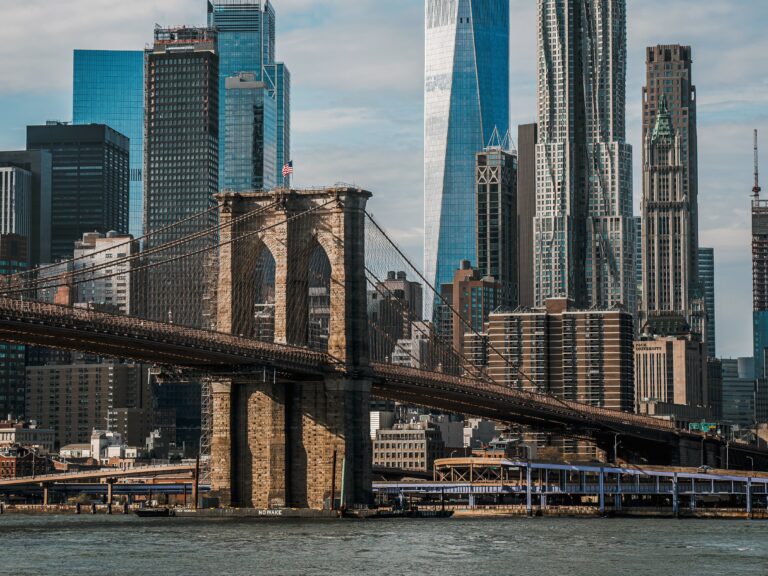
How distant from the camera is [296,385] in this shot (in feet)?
350

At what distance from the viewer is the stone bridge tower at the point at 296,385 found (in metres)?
106

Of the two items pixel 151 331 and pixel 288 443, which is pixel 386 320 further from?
pixel 151 331

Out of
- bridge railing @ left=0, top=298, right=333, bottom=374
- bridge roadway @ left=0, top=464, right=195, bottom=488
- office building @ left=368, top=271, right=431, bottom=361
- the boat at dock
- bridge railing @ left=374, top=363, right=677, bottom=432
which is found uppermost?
office building @ left=368, top=271, right=431, bottom=361

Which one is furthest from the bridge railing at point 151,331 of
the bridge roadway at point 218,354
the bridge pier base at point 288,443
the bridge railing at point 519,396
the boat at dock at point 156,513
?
the boat at dock at point 156,513

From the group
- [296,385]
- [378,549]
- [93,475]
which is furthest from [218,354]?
[93,475]

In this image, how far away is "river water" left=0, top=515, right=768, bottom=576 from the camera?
72.6 metres

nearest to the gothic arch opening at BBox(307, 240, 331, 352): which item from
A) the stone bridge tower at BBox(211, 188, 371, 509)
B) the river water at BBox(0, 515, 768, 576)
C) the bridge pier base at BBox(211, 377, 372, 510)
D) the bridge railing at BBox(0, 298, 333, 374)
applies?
the stone bridge tower at BBox(211, 188, 371, 509)

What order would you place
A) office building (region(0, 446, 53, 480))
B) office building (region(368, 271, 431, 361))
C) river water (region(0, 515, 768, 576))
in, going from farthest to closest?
office building (region(0, 446, 53, 480))
office building (region(368, 271, 431, 361))
river water (region(0, 515, 768, 576))

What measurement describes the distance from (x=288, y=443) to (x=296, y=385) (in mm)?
3442

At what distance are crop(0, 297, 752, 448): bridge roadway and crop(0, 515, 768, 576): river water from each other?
9.00 metres

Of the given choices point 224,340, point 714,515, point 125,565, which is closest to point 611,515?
point 714,515

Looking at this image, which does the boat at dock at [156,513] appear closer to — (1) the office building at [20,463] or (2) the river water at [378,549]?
(2) the river water at [378,549]

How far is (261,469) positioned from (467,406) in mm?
30423

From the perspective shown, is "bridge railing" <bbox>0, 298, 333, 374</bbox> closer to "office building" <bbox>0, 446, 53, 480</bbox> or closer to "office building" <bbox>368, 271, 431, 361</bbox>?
"office building" <bbox>368, 271, 431, 361</bbox>
